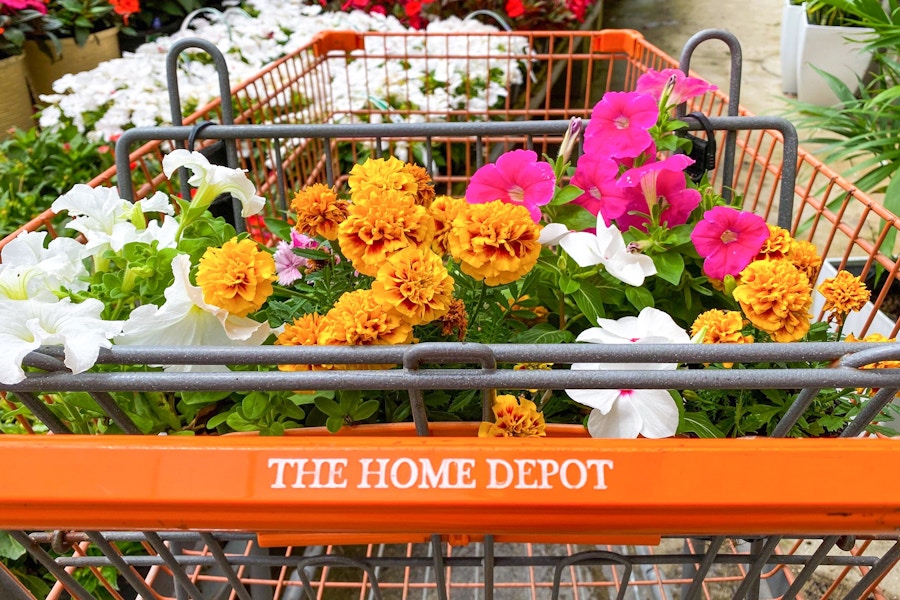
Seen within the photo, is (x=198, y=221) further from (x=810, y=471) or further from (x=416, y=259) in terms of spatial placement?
(x=810, y=471)

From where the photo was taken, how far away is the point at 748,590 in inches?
26.6

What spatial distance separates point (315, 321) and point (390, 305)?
0.35 ft

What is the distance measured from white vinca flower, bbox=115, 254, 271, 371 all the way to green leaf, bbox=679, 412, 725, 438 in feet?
1.33

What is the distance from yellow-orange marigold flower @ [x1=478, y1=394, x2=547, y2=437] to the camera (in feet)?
1.88

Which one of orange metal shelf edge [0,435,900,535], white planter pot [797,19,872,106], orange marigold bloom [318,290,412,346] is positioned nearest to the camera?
orange metal shelf edge [0,435,900,535]

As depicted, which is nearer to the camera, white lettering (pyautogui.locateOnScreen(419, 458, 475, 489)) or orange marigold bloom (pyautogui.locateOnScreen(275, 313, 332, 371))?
white lettering (pyautogui.locateOnScreen(419, 458, 475, 489))

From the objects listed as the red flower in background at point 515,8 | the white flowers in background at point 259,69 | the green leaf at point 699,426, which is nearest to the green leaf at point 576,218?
the green leaf at point 699,426

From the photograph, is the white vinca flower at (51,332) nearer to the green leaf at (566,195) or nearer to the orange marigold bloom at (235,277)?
the orange marigold bloom at (235,277)

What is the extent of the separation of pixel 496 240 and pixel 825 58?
325cm

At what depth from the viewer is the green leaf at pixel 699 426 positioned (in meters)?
0.62

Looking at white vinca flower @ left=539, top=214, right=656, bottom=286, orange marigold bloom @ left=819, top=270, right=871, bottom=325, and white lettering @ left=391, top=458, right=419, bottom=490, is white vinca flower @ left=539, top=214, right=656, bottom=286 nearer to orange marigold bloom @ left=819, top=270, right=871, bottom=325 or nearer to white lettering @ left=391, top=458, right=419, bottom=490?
orange marigold bloom @ left=819, top=270, right=871, bottom=325

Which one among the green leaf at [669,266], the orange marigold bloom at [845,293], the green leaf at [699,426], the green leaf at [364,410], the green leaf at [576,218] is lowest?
the green leaf at [699,426]

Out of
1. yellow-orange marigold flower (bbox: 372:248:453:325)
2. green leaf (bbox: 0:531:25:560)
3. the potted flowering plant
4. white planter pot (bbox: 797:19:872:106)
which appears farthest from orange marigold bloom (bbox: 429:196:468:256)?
white planter pot (bbox: 797:19:872:106)

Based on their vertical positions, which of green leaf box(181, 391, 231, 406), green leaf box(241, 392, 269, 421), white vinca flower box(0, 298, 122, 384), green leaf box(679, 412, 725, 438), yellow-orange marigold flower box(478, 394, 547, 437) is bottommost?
green leaf box(679, 412, 725, 438)
